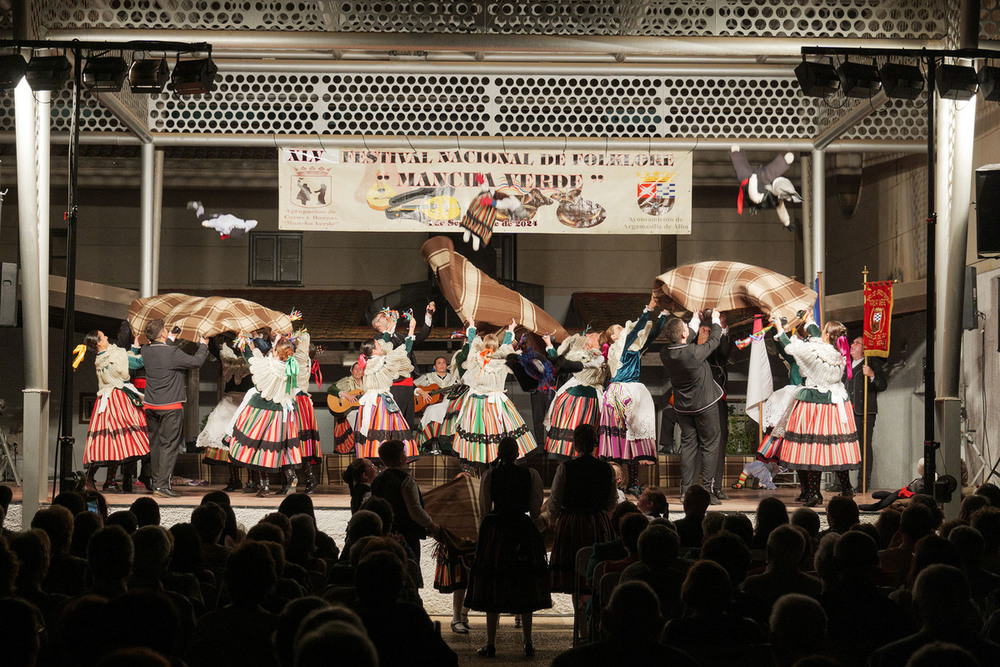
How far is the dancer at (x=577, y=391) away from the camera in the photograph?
10383mm

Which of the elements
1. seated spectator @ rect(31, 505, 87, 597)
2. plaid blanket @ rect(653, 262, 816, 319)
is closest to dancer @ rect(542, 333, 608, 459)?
plaid blanket @ rect(653, 262, 816, 319)

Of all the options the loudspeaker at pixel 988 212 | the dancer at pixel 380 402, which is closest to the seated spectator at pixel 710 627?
the loudspeaker at pixel 988 212

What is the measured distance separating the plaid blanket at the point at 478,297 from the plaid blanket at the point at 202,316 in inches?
63.9

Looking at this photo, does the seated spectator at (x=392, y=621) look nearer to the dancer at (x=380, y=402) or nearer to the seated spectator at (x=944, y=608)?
the seated spectator at (x=944, y=608)

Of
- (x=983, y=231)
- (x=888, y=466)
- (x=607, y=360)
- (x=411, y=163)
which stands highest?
(x=411, y=163)

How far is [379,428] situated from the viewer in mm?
10508

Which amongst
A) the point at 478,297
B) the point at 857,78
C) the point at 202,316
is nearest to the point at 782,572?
the point at 857,78

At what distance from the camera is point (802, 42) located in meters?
9.23

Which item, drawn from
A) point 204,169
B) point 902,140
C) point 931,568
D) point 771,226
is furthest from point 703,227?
point 931,568

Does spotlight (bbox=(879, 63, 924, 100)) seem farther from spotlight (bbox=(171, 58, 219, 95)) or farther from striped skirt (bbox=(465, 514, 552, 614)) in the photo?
spotlight (bbox=(171, 58, 219, 95))

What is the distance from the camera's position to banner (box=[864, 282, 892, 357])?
10820 mm

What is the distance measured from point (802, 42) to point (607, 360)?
10.6 feet

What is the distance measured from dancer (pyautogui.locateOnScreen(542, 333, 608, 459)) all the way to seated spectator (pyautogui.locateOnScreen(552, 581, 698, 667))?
298 inches

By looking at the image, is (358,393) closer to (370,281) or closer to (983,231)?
(370,281)
